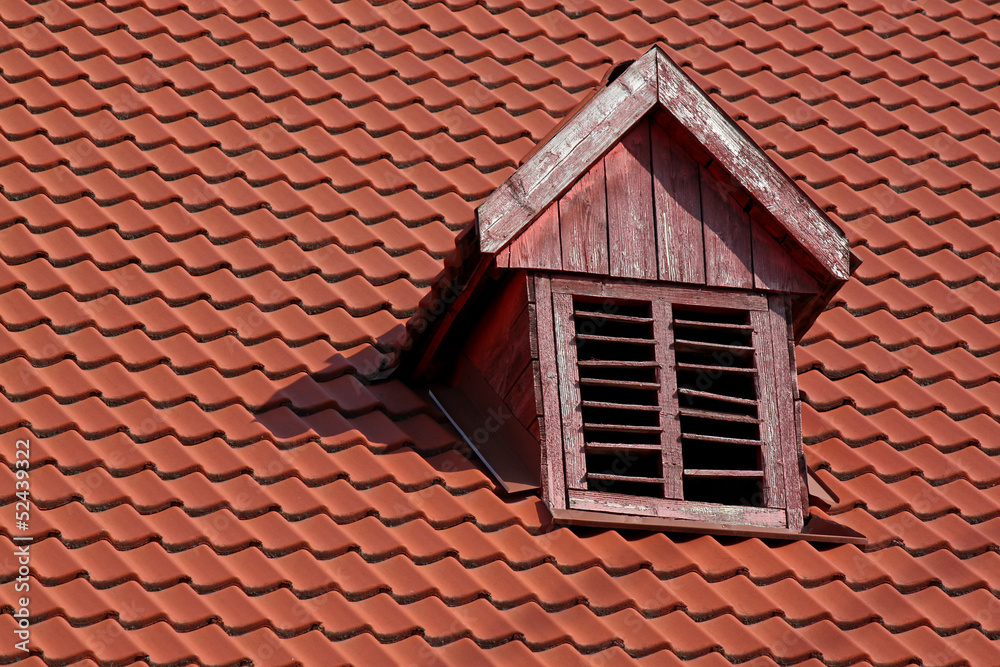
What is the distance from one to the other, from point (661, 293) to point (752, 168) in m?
0.54

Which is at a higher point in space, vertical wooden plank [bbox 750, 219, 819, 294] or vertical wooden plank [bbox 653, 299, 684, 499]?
vertical wooden plank [bbox 750, 219, 819, 294]

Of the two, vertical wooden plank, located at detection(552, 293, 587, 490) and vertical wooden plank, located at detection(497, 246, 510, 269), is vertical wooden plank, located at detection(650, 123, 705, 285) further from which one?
vertical wooden plank, located at detection(497, 246, 510, 269)

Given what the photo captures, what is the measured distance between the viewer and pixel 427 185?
5344 millimetres

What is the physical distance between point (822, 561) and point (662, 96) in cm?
163

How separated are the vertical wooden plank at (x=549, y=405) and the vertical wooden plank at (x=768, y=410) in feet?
2.33

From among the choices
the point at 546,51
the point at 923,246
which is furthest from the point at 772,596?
the point at 546,51

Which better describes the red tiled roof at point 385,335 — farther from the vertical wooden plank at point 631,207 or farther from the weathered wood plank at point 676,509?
the vertical wooden plank at point 631,207

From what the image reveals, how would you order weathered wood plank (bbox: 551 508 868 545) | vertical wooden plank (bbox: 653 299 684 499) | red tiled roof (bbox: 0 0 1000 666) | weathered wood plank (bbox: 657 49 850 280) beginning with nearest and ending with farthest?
1. red tiled roof (bbox: 0 0 1000 666)
2. weathered wood plank (bbox: 551 508 868 545)
3. vertical wooden plank (bbox: 653 299 684 499)
4. weathered wood plank (bbox: 657 49 850 280)

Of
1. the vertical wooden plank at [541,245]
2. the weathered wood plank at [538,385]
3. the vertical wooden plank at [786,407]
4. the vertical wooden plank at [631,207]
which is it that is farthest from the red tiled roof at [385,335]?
the vertical wooden plank at [631,207]

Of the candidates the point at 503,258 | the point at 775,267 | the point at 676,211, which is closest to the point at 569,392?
the point at 503,258

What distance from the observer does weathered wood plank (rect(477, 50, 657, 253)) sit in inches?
170

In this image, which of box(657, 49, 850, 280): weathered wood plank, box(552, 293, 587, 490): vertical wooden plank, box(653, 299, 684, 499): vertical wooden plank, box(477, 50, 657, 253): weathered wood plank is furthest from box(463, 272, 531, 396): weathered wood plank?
box(657, 49, 850, 280): weathered wood plank

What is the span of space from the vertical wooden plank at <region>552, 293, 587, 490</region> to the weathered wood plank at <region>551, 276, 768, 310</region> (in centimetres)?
5

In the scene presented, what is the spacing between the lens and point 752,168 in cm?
456
